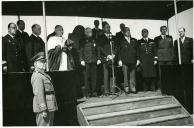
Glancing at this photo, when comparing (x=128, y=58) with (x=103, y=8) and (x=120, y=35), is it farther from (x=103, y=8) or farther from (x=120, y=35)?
(x=103, y=8)

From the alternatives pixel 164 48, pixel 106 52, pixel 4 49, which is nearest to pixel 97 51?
pixel 106 52

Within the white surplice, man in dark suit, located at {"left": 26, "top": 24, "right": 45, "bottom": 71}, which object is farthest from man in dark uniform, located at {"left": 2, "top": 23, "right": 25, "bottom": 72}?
the white surplice

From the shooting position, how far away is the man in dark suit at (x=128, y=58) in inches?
250

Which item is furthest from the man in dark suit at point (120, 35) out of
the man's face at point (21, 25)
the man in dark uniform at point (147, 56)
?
the man's face at point (21, 25)

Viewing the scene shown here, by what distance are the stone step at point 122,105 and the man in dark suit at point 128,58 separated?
2.66 ft

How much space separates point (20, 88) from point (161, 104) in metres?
2.70

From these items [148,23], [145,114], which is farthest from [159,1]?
[145,114]

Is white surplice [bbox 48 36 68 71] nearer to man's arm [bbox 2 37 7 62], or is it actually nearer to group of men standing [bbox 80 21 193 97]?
group of men standing [bbox 80 21 193 97]

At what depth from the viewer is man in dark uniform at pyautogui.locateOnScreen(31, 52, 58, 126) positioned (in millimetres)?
4328

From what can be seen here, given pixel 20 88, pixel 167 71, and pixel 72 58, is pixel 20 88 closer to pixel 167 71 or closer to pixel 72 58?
pixel 72 58

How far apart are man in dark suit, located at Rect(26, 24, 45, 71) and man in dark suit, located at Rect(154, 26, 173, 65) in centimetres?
262

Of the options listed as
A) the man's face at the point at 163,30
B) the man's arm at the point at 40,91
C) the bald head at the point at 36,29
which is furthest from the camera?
the man's face at the point at 163,30

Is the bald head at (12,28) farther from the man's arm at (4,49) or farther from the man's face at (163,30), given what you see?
the man's face at (163,30)

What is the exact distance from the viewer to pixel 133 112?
527 cm
